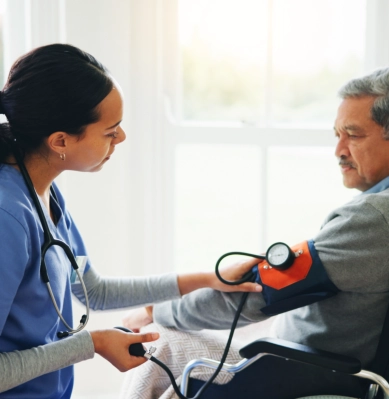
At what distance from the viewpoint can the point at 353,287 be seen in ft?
4.50

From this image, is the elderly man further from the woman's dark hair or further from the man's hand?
the woman's dark hair

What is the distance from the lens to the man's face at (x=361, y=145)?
4.91 feet

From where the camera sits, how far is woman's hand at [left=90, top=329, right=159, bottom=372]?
1276mm

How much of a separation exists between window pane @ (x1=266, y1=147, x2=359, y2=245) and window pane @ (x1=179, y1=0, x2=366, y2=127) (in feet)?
0.45

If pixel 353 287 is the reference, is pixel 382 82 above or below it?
above

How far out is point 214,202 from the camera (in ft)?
8.16

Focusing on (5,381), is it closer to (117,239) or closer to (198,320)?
(198,320)

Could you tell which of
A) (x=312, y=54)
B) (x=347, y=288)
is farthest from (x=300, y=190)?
(x=347, y=288)

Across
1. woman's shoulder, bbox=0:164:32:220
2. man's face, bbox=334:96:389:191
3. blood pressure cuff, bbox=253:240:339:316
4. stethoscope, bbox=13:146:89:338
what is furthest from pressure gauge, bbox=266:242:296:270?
woman's shoulder, bbox=0:164:32:220

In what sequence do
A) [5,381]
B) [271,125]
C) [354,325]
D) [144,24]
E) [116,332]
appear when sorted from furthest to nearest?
[271,125] < [144,24] < [354,325] < [116,332] < [5,381]

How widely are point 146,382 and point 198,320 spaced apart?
0.20 metres

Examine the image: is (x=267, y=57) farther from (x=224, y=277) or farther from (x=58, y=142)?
(x=58, y=142)

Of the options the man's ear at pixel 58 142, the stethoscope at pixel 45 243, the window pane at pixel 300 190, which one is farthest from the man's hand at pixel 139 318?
the window pane at pixel 300 190

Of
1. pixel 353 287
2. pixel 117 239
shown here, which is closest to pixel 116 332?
pixel 353 287
